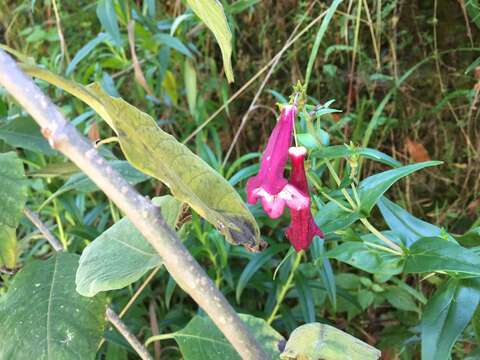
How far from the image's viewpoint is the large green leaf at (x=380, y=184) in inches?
23.9

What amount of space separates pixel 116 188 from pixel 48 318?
0.35 metres

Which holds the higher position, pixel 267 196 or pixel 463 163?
pixel 267 196

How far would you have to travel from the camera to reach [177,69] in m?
1.53

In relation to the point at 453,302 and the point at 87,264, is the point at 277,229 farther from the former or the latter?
the point at 87,264

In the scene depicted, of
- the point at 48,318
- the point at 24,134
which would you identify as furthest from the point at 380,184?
the point at 24,134

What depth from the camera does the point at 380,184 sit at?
62 centimetres

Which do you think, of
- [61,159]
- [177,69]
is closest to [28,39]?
[177,69]

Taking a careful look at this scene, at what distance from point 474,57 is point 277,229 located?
0.54 metres

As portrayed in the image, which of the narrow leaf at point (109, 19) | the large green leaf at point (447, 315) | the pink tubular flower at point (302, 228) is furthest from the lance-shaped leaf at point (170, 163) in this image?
the narrow leaf at point (109, 19)

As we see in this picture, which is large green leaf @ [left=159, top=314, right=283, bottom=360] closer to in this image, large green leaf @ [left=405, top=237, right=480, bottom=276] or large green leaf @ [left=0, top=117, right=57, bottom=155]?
large green leaf @ [left=405, top=237, right=480, bottom=276]

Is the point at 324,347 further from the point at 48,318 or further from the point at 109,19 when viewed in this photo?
the point at 109,19

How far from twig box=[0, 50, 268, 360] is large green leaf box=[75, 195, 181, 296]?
133mm

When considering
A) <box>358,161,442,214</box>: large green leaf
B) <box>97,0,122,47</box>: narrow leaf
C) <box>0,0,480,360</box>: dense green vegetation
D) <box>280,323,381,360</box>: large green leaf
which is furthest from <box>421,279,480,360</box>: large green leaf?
<box>97,0,122,47</box>: narrow leaf

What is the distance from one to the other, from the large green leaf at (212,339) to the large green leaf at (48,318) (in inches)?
3.7
